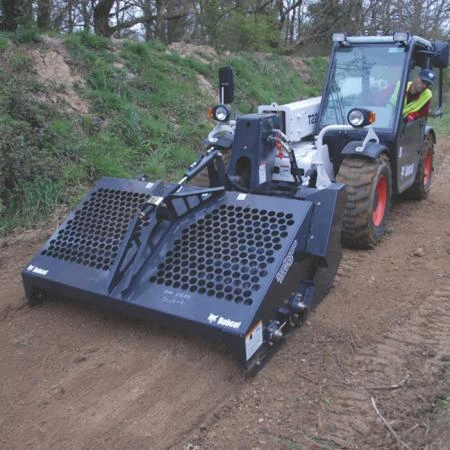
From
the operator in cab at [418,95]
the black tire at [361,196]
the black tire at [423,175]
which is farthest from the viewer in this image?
the black tire at [423,175]

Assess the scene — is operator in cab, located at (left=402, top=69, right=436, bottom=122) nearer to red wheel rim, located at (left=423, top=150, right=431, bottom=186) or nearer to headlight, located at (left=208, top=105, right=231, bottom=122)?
red wheel rim, located at (left=423, top=150, right=431, bottom=186)

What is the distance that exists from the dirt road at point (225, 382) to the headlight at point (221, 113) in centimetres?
192

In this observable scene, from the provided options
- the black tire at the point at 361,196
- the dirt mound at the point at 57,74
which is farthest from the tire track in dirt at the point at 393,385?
the dirt mound at the point at 57,74

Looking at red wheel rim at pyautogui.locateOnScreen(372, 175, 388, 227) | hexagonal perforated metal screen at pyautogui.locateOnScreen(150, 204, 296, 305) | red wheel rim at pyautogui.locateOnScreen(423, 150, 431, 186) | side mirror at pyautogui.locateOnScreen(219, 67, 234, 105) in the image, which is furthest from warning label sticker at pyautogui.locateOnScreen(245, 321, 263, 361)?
red wheel rim at pyautogui.locateOnScreen(423, 150, 431, 186)

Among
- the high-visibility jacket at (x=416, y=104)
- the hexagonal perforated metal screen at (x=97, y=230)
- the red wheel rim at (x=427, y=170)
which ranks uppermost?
the high-visibility jacket at (x=416, y=104)

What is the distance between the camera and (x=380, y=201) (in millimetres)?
5422

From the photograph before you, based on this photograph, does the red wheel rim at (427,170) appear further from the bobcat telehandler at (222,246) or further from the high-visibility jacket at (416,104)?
the bobcat telehandler at (222,246)

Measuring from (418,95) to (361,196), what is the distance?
67.1 inches

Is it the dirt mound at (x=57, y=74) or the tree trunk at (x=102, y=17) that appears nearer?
the dirt mound at (x=57, y=74)

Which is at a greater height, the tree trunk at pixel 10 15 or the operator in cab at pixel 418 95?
the tree trunk at pixel 10 15

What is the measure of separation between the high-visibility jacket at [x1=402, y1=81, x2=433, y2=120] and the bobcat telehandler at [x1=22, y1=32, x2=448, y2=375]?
40.0 inches

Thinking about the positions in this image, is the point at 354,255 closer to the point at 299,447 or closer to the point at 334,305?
the point at 334,305

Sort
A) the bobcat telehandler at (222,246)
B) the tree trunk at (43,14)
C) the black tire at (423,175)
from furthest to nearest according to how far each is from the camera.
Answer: the tree trunk at (43,14) < the black tire at (423,175) < the bobcat telehandler at (222,246)

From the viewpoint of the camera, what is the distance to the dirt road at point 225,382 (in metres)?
2.77
